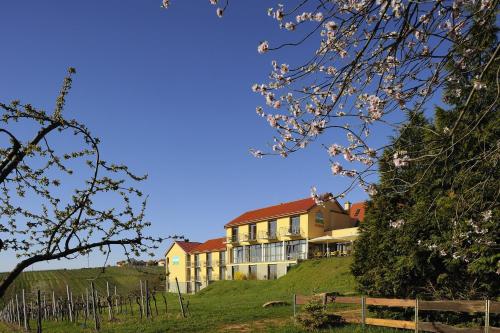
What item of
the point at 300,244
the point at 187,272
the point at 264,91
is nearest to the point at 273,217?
the point at 300,244

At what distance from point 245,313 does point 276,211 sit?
3735cm

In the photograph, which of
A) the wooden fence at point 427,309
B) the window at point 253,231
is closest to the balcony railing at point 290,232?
the window at point 253,231

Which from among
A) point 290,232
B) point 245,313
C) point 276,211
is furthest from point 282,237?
point 245,313

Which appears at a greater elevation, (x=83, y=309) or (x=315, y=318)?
(x=315, y=318)

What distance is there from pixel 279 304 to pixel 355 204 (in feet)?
124

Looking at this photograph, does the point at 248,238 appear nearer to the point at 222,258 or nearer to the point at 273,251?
the point at 273,251

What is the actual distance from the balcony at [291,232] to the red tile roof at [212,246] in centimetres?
1657

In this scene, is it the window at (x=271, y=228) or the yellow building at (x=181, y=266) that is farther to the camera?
the yellow building at (x=181, y=266)

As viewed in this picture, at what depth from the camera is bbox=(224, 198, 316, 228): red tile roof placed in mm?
53734

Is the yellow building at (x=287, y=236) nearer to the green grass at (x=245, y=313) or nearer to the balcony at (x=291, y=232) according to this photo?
the balcony at (x=291, y=232)

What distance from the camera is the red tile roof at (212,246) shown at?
7137 centimetres

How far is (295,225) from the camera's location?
54469 mm

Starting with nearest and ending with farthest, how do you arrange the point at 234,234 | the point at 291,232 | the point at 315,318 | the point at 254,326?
the point at 315,318
the point at 254,326
the point at 291,232
the point at 234,234

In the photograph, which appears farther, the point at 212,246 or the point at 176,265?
the point at 176,265
